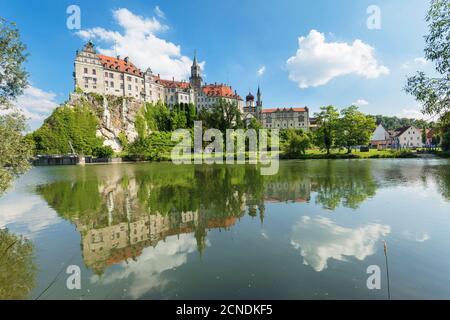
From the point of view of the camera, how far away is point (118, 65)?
85.2 m

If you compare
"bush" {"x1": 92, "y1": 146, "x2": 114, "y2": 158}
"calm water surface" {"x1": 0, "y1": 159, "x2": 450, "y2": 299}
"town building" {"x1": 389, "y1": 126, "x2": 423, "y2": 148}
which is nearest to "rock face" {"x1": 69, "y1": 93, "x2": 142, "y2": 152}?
"bush" {"x1": 92, "y1": 146, "x2": 114, "y2": 158}

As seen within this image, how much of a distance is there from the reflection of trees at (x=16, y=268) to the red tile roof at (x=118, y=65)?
85.3 meters

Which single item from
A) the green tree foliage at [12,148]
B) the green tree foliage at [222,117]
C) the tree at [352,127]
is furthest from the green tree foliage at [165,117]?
the green tree foliage at [12,148]

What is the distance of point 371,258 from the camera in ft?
23.8

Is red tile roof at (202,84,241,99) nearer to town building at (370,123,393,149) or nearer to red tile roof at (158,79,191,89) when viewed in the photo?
red tile roof at (158,79,191,89)

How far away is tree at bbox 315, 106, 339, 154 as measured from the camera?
194 feet

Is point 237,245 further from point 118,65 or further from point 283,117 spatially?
point 283,117

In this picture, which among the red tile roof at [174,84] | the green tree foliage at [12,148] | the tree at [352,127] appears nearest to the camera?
the green tree foliage at [12,148]

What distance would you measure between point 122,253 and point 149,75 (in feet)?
317

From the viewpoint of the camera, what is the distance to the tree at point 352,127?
5853cm

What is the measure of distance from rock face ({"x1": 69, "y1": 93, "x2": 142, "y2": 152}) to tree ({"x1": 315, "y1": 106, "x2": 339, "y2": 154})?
6059 centimetres

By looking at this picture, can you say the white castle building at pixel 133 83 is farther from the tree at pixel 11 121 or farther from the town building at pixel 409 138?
the tree at pixel 11 121

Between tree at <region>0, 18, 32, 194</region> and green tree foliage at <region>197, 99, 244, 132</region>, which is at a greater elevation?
green tree foliage at <region>197, 99, 244, 132</region>

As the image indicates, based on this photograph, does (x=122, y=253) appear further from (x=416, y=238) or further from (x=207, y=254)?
(x=416, y=238)
